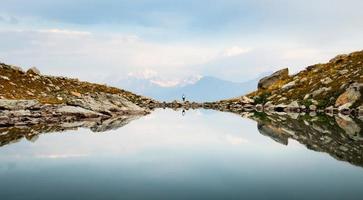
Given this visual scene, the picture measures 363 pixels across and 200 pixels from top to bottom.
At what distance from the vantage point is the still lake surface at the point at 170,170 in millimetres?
23438

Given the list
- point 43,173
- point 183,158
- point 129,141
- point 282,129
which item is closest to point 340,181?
point 183,158

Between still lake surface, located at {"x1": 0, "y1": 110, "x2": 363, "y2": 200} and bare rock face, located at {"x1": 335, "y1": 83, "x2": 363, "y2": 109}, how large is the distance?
55.8m

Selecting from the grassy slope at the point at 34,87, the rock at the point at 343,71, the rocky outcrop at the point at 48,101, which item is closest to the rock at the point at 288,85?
the rock at the point at 343,71

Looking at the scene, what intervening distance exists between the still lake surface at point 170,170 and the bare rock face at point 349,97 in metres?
55.8

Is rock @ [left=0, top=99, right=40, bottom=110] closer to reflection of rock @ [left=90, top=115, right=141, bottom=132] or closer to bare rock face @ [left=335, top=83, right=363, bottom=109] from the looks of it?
reflection of rock @ [left=90, top=115, right=141, bottom=132]

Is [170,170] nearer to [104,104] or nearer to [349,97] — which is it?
[104,104]

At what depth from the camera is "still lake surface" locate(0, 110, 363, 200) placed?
76.9 ft

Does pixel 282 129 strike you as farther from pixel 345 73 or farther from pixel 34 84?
pixel 34 84

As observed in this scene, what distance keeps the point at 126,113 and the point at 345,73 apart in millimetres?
61541

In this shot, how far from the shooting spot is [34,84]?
125750mm

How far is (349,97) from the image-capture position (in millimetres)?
101875

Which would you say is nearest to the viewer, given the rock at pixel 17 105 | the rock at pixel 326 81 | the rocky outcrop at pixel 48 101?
the rocky outcrop at pixel 48 101

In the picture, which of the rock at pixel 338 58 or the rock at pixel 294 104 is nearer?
the rock at pixel 294 104

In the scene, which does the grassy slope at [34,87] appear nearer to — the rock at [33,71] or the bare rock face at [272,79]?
the rock at [33,71]
